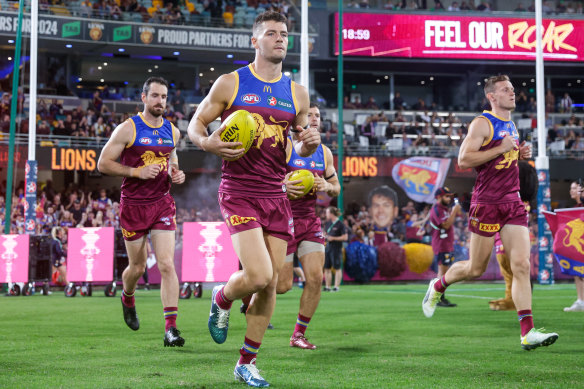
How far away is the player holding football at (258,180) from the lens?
532 cm

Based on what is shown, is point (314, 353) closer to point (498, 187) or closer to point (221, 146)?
point (498, 187)

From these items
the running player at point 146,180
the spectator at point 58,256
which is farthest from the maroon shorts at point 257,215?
the spectator at point 58,256

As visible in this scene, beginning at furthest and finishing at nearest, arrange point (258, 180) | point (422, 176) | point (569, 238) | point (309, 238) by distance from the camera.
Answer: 1. point (422, 176)
2. point (569, 238)
3. point (309, 238)
4. point (258, 180)

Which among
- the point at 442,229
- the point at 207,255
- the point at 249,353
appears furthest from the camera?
the point at 207,255

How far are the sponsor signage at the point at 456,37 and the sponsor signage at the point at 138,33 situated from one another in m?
3.19

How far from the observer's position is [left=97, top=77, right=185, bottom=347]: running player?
7.91 meters

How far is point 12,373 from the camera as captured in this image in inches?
223

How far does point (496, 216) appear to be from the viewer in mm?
7617

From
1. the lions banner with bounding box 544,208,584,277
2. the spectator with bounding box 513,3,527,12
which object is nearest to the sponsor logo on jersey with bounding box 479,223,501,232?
the lions banner with bounding box 544,208,584,277

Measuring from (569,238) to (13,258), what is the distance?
469 inches

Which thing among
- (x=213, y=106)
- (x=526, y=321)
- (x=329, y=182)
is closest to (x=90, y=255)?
(x=329, y=182)

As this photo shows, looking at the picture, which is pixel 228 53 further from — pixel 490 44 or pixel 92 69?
pixel 490 44

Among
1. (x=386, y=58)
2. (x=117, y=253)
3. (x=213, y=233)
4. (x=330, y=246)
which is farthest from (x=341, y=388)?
(x=386, y=58)

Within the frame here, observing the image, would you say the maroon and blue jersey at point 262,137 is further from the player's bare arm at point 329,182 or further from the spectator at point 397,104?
the spectator at point 397,104
